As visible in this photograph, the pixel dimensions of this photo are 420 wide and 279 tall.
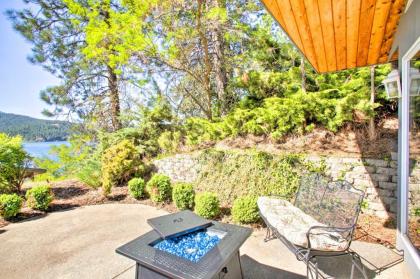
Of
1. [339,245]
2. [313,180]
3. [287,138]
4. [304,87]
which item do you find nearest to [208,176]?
[287,138]

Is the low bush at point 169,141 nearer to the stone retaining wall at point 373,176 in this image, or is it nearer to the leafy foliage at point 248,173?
the leafy foliage at point 248,173

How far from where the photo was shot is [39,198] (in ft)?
16.6

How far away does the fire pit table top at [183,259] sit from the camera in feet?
5.80

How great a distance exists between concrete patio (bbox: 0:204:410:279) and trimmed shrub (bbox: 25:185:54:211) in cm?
51

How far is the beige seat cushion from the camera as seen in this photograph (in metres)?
2.22

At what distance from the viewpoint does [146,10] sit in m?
5.54

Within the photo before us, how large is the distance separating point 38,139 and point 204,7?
39.2 ft

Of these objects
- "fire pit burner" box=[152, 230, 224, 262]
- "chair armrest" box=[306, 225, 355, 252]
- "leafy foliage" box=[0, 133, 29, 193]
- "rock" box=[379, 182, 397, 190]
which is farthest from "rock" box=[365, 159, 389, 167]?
"leafy foliage" box=[0, 133, 29, 193]

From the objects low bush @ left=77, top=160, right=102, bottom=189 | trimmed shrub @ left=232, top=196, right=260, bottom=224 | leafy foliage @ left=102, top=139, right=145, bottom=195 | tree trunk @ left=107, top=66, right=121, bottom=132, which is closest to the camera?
trimmed shrub @ left=232, top=196, right=260, bottom=224

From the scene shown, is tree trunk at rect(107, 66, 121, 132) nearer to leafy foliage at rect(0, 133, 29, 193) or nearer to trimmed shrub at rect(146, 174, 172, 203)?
leafy foliage at rect(0, 133, 29, 193)

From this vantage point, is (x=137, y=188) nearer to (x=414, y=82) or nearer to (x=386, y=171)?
(x=386, y=171)

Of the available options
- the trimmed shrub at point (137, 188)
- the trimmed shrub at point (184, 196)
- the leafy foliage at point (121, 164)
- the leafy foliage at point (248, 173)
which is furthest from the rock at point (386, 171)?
the leafy foliage at point (121, 164)

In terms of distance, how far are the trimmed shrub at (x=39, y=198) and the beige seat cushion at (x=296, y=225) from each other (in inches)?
192

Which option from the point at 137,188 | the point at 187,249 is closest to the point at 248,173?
the point at 137,188
